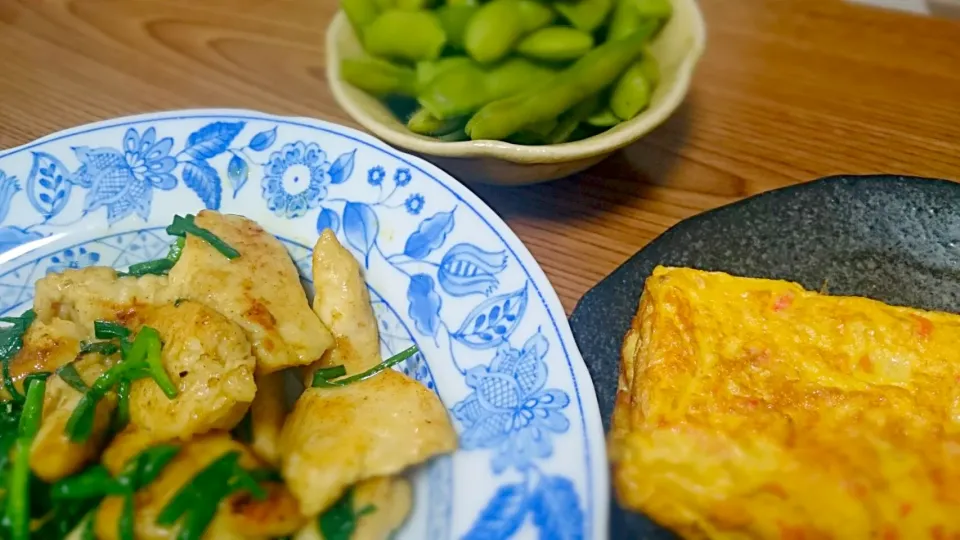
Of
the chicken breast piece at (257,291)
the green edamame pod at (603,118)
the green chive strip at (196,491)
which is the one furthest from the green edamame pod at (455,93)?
the green chive strip at (196,491)

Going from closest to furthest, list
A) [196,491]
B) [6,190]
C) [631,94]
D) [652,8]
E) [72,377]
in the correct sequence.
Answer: [196,491], [72,377], [6,190], [631,94], [652,8]

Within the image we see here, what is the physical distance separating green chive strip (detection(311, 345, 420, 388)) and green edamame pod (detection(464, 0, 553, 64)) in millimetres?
661

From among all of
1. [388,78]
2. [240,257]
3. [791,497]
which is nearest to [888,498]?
[791,497]

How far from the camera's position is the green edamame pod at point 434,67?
1.44 meters

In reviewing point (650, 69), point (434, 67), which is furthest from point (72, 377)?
point (650, 69)

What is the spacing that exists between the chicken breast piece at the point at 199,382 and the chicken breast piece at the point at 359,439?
0.09 m

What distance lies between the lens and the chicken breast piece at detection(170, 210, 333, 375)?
0.96 meters

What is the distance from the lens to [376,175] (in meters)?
1.10

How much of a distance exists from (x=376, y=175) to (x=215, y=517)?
502 mm

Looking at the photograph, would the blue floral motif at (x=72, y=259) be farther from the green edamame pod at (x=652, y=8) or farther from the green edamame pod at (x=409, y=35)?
the green edamame pod at (x=652, y=8)

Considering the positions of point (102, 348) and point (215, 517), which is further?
point (102, 348)

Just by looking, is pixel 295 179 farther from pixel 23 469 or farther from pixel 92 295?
pixel 23 469

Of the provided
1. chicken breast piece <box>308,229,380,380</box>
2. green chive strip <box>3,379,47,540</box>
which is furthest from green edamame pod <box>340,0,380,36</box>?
green chive strip <box>3,379,47,540</box>

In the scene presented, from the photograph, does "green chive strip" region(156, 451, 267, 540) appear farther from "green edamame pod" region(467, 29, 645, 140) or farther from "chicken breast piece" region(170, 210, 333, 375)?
"green edamame pod" region(467, 29, 645, 140)
